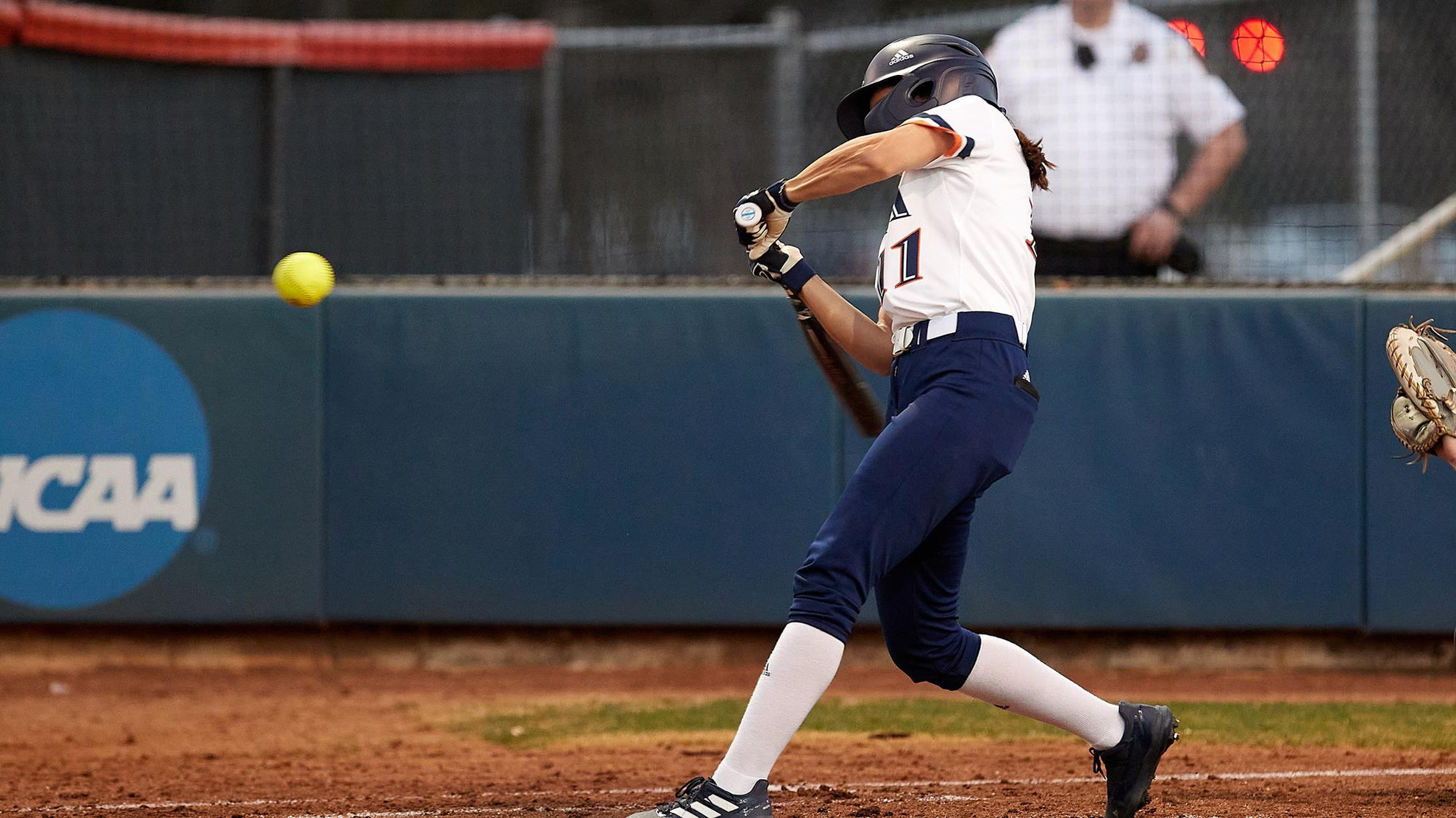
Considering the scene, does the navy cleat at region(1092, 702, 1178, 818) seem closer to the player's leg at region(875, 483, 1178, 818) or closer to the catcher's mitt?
the player's leg at region(875, 483, 1178, 818)

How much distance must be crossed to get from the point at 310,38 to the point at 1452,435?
208 inches

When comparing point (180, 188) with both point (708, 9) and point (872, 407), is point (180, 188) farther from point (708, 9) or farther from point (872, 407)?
point (708, 9)

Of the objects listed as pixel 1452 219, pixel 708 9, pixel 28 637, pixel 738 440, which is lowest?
pixel 28 637

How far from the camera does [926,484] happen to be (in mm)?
3256

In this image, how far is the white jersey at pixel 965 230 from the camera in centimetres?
338

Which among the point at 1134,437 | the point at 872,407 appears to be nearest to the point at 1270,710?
the point at 1134,437

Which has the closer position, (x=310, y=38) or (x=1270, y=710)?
(x=1270, y=710)

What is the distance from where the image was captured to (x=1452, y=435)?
377cm

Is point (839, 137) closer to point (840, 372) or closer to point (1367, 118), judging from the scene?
point (1367, 118)

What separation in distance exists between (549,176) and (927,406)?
4.07m

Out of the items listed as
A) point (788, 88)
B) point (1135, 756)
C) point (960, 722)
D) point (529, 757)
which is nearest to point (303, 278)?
point (529, 757)

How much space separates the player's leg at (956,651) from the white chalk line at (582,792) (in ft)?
2.53

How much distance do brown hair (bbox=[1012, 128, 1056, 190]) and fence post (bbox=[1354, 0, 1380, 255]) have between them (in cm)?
322

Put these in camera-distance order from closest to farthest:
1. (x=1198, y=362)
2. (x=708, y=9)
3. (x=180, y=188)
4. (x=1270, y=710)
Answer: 1. (x=1270, y=710)
2. (x=1198, y=362)
3. (x=180, y=188)
4. (x=708, y=9)
